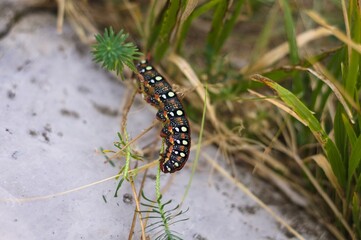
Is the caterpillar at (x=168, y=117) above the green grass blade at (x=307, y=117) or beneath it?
above

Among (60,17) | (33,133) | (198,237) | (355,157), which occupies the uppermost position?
(60,17)

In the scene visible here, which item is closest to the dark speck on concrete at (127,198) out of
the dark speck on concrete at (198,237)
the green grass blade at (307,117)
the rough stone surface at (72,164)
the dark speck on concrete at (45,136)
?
the rough stone surface at (72,164)

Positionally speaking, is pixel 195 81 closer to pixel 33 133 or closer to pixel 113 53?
pixel 113 53

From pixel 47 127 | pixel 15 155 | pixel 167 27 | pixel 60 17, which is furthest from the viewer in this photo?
pixel 60 17

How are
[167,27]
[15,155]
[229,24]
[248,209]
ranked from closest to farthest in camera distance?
[15,155] → [248,209] → [167,27] → [229,24]

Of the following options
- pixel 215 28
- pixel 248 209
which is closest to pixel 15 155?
pixel 248 209

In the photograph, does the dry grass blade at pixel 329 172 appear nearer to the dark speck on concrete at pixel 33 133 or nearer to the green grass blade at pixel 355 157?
the green grass blade at pixel 355 157

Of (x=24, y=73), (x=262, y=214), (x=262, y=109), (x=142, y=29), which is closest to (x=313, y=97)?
(x=262, y=109)
